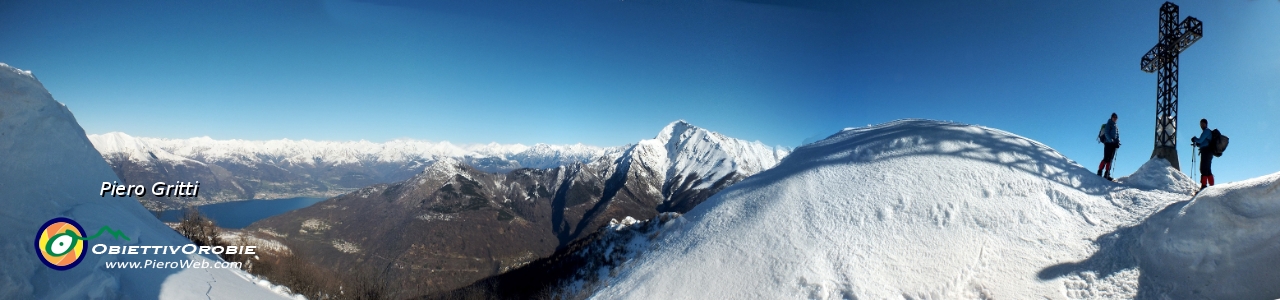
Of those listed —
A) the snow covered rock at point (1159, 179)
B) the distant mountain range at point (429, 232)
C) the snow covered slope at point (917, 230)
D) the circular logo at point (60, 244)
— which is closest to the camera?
the circular logo at point (60, 244)

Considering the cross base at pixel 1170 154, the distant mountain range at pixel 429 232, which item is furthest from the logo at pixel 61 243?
the distant mountain range at pixel 429 232

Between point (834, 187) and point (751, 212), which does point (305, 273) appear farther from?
point (834, 187)

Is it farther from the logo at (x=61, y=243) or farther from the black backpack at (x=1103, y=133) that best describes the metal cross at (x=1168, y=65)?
the logo at (x=61, y=243)

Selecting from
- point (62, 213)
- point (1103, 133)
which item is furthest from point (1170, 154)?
point (62, 213)

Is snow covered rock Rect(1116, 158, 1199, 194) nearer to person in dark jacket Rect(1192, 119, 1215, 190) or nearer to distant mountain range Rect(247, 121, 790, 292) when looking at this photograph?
person in dark jacket Rect(1192, 119, 1215, 190)

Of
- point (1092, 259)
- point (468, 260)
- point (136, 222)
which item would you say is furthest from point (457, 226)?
point (1092, 259)

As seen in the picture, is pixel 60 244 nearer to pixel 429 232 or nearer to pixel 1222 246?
pixel 1222 246
